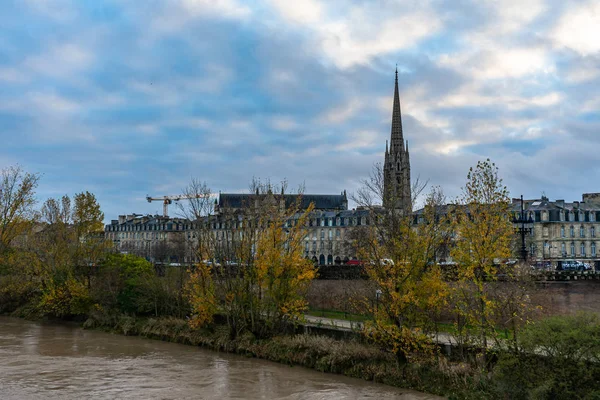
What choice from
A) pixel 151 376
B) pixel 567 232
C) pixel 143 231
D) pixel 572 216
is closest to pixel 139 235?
pixel 143 231

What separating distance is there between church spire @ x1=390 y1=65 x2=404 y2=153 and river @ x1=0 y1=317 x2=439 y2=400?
87817mm

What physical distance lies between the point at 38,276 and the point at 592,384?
40.2m

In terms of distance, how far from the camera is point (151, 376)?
22.7m

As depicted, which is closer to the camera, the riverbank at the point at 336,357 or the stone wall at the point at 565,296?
the riverbank at the point at 336,357

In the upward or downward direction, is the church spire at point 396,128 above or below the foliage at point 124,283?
above

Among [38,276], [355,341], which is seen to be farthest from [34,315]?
[355,341]

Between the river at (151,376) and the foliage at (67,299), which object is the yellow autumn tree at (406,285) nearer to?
the river at (151,376)

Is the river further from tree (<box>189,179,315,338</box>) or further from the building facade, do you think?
the building facade

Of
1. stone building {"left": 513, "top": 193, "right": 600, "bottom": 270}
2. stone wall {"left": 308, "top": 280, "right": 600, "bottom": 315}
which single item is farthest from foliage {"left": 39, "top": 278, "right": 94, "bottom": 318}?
stone building {"left": 513, "top": 193, "right": 600, "bottom": 270}

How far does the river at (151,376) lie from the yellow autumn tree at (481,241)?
3566mm

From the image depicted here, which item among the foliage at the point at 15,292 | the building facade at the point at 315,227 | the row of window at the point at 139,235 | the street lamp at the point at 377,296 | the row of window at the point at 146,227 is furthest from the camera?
the row of window at the point at 139,235

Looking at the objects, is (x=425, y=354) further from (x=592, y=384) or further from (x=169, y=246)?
(x=169, y=246)

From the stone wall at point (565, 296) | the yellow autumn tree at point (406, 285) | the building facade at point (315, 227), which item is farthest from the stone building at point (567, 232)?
the yellow autumn tree at point (406, 285)

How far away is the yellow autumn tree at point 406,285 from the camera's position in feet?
70.7
